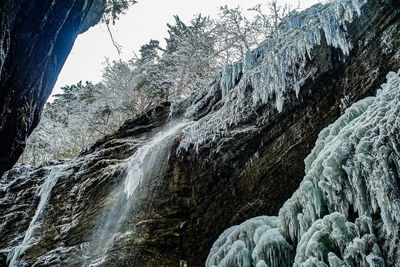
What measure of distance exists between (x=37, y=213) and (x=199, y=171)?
5.80 meters

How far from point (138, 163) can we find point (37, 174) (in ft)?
16.1

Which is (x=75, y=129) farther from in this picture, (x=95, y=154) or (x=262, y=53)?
(x=262, y=53)

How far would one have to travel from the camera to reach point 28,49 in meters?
5.87

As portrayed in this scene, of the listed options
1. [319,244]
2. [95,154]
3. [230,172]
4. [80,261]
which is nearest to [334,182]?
[319,244]

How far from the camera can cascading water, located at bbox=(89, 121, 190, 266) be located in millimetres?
8090

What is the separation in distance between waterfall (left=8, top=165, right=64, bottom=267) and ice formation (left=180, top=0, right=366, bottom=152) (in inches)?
205

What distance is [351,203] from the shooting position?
3422mm

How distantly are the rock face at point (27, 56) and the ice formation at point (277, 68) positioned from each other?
3812 millimetres

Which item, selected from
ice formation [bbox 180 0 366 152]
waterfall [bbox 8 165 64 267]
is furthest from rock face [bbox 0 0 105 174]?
ice formation [bbox 180 0 366 152]

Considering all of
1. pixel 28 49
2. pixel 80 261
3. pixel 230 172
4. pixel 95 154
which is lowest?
pixel 80 261

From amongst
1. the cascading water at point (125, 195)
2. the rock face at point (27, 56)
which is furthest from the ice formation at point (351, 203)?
the rock face at point (27, 56)

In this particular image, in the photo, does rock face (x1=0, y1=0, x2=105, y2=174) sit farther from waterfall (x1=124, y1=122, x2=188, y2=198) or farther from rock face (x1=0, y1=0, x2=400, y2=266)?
waterfall (x1=124, y1=122, x2=188, y2=198)

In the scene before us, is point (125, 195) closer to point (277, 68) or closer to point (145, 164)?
point (145, 164)

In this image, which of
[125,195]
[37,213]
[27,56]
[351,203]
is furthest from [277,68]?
[37,213]
